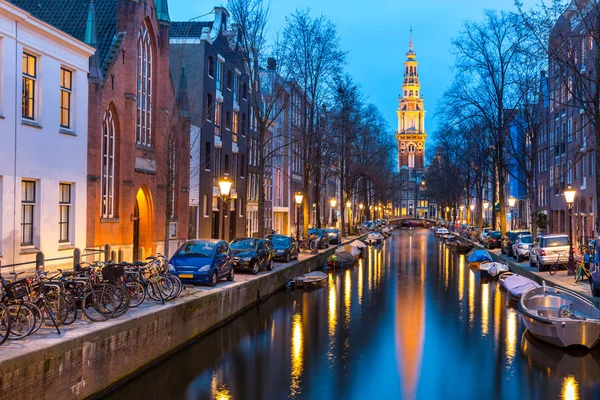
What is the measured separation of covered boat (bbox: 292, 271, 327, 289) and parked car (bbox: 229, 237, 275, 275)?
1.63 metres

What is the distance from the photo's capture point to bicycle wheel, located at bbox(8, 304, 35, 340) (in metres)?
12.5

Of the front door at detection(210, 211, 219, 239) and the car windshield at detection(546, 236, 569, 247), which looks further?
the front door at detection(210, 211, 219, 239)

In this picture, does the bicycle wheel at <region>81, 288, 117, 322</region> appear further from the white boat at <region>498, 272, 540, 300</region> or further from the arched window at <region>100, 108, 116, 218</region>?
the white boat at <region>498, 272, 540, 300</region>

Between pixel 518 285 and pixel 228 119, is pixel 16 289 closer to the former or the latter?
pixel 518 285

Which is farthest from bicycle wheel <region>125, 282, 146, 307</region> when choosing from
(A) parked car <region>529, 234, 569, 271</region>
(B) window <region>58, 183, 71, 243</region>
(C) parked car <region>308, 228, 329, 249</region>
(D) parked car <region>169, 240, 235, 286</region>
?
(C) parked car <region>308, 228, 329, 249</region>

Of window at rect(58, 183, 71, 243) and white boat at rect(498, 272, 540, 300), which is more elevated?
window at rect(58, 183, 71, 243)

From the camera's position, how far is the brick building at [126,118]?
26.2 m

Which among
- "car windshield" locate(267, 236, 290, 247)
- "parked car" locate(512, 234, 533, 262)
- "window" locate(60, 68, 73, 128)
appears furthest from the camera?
"parked car" locate(512, 234, 533, 262)

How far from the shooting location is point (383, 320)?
2409 centimetres

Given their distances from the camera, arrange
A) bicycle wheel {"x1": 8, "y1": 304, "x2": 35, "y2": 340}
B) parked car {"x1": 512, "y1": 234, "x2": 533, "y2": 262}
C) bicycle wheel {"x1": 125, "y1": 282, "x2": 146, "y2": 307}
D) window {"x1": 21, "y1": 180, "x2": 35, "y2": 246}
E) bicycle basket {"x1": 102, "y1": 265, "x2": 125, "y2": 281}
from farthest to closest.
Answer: parked car {"x1": 512, "y1": 234, "x2": 533, "y2": 262} < window {"x1": 21, "y1": 180, "x2": 35, "y2": 246} < bicycle wheel {"x1": 125, "y1": 282, "x2": 146, "y2": 307} < bicycle basket {"x1": 102, "y1": 265, "x2": 125, "y2": 281} < bicycle wheel {"x1": 8, "y1": 304, "x2": 35, "y2": 340}

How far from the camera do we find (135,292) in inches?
702

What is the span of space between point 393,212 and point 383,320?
17498 cm

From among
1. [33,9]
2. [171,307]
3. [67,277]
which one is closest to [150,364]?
[171,307]

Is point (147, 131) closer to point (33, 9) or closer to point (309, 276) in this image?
point (33, 9)
